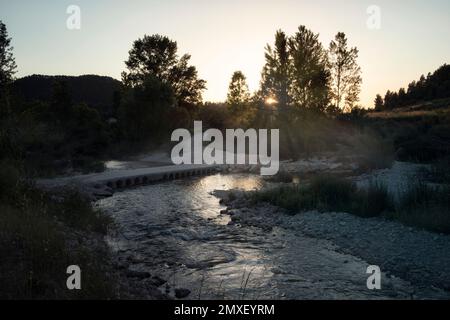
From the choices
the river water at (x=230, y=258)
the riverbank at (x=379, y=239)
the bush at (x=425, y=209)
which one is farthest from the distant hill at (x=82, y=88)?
the bush at (x=425, y=209)

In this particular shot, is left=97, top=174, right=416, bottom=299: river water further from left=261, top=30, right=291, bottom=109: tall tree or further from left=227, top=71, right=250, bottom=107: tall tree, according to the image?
left=227, top=71, right=250, bottom=107: tall tree

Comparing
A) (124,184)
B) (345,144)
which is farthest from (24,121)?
(345,144)

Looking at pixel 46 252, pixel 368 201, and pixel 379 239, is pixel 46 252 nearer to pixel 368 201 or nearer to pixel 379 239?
pixel 379 239

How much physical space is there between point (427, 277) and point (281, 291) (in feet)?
9.77

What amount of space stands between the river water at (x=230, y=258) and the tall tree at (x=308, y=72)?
24522 millimetres

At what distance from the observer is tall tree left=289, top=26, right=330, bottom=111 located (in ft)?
118

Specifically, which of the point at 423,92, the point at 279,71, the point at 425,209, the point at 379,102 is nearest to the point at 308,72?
the point at 279,71

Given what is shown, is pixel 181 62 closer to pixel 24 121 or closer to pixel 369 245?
pixel 24 121

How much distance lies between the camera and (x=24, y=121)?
33.2 meters

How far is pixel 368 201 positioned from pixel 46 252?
9.42 metres

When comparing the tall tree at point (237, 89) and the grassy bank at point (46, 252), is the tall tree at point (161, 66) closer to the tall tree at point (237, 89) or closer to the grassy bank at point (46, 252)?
the tall tree at point (237, 89)

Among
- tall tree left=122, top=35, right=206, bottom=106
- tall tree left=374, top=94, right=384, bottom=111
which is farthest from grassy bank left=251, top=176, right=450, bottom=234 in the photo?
Result: tall tree left=374, top=94, right=384, bottom=111

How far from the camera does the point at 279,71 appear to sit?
37.4m

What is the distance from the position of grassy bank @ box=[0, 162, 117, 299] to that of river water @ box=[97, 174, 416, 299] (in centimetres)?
92
